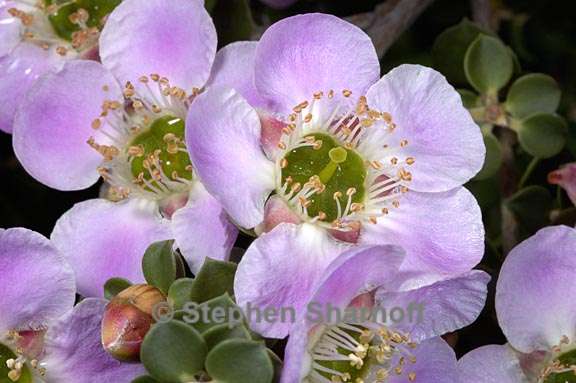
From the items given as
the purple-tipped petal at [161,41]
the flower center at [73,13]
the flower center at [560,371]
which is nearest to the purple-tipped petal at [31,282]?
the purple-tipped petal at [161,41]

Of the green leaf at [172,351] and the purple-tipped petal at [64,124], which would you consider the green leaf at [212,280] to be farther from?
the purple-tipped petal at [64,124]

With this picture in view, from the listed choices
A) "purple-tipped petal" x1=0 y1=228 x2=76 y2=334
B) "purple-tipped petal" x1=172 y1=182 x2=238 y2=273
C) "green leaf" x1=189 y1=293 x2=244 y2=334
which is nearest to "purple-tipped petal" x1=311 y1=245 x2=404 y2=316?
"green leaf" x1=189 y1=293 x2=244 y2=334

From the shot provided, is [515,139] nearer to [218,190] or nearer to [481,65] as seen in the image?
[481,65]

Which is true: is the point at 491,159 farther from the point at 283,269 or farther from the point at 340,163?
the point at 283,269

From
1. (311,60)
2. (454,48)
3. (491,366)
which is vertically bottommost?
(491,366)

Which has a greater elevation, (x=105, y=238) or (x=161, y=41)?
(x=161, y=41)

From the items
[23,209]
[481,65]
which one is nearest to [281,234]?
[481,65]

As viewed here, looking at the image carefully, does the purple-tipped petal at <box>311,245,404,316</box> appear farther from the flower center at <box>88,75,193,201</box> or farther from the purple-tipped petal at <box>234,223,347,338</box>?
the flower center at <box>88,75,193,201</box>

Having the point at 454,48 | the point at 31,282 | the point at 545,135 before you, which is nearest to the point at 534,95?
the point at 545,135
